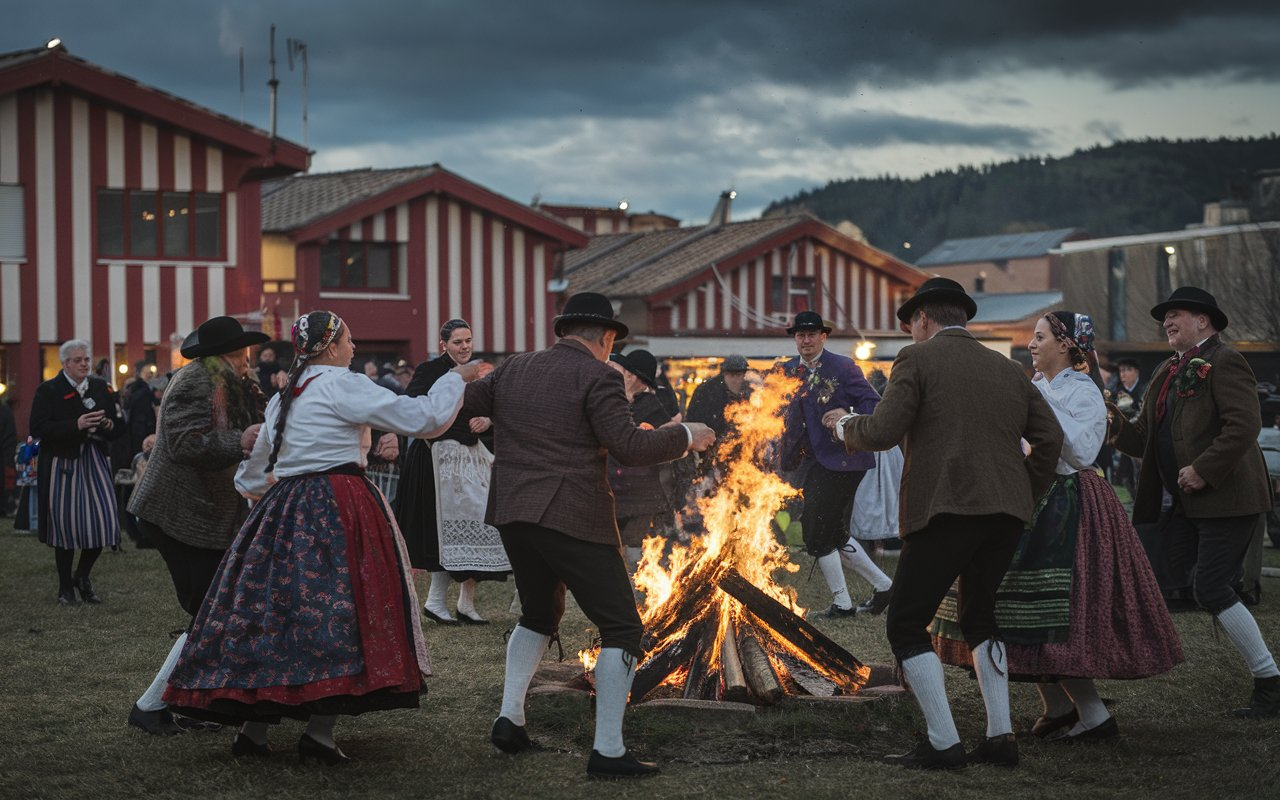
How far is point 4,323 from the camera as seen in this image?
20.3 m

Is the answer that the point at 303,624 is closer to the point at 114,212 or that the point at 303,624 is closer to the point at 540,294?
the point at 114,212

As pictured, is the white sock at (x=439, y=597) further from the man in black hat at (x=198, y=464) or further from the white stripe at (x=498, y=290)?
the white stripe at (x=498, y=290)

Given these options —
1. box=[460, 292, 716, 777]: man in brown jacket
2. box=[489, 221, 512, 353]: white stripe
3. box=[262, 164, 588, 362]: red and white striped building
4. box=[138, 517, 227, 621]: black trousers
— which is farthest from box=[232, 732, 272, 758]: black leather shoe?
box=[489, 221, 512, 353]: white stripe

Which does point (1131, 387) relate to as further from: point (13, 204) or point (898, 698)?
point (13, 204)

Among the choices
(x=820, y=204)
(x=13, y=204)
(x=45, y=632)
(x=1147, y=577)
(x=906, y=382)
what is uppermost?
(x=820, y=204)

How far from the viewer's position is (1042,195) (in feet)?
357

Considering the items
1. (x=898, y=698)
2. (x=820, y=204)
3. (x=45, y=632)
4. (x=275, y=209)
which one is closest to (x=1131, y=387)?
(x=898, y=698)

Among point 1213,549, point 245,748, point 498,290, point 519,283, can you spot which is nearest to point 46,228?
point 498,290

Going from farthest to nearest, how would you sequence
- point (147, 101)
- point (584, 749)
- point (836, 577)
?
1. point (147, 101)
2. point (836, 577)
3. point (584, 749)

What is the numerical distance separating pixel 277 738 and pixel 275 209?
21.8 meters

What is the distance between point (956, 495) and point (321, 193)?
2337cm

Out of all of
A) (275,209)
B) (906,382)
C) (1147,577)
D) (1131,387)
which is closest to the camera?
(906,382)

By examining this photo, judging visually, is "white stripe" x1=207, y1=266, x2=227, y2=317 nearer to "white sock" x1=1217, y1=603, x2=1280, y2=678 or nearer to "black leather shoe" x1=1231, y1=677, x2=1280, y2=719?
"white sock" x1=1217, y1=603, x2=1280, y2=678

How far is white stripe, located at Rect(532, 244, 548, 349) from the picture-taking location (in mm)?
26531
